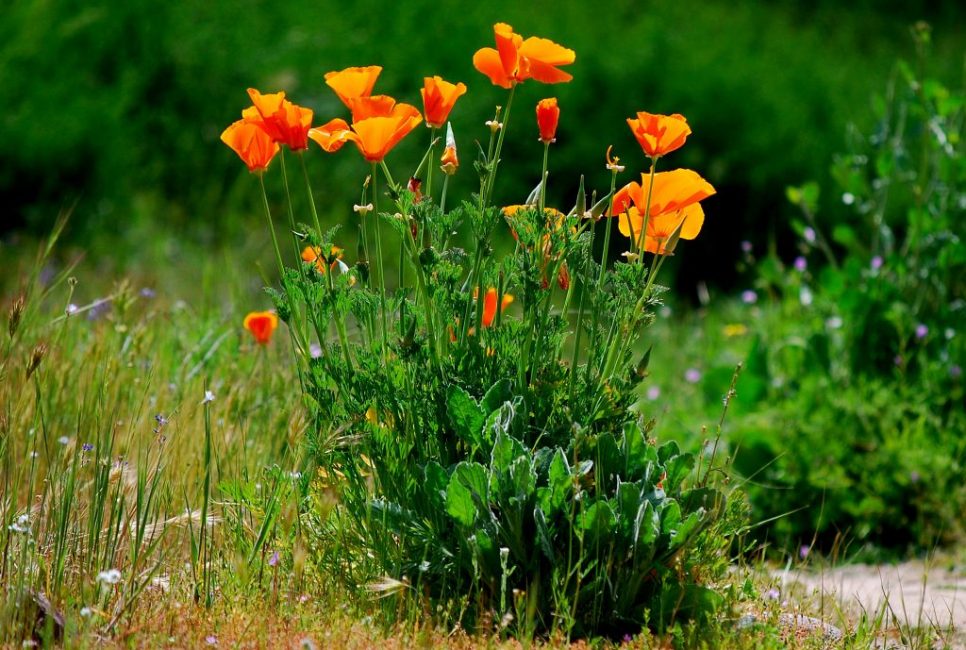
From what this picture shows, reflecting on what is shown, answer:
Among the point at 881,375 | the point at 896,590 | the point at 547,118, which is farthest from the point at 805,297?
the point at 547,118

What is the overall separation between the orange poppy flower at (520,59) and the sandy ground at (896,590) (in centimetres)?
120

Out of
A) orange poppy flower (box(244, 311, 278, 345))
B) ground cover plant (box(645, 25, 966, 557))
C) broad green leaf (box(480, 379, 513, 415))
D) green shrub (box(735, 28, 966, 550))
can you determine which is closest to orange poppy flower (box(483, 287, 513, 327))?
broad green leaf (box(480, 379, 513, 415))

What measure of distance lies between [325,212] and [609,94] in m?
2.13

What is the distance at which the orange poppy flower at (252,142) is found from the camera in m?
2.25

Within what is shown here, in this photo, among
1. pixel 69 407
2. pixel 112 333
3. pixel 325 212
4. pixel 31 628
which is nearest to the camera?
pixel 31 628

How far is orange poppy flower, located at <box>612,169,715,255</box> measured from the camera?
2.23 m

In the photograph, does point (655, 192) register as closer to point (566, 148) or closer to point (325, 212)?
point (325, 212)

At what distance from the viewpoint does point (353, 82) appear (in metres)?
2.28

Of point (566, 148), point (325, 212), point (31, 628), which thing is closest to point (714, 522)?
point (31, 628)

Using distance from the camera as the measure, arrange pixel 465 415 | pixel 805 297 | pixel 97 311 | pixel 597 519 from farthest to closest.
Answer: pixel 805 297 < pixel 97 311 < pixel 465 415 < pixel 597 519

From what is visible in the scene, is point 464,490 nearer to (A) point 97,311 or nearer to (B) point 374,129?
(B) point 374,129

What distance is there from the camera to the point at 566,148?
296 inches

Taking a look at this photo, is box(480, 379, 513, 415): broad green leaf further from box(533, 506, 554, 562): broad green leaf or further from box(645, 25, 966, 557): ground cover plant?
box(645, 25, 966, 557): ground cover plant

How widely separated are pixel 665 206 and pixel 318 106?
521 centimetres
